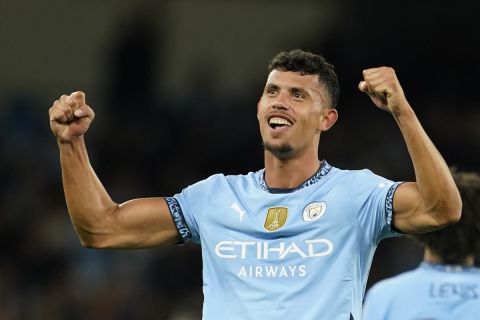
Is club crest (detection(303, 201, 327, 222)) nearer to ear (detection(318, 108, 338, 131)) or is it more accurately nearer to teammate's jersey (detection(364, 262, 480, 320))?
ear (detection(318, 108, 338, 131))

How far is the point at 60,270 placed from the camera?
11453 millimetres

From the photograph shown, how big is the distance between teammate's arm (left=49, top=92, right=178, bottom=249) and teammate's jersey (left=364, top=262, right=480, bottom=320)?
120 centimetres

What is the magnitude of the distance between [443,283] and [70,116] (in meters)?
2.08

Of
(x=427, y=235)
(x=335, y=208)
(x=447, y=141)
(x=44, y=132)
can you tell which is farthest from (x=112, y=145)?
(x=335, y=208)

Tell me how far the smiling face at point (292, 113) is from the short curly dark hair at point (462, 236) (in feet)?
3.39

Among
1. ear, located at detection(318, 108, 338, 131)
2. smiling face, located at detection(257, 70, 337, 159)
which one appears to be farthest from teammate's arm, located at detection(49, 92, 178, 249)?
ear, located at detection(318, 108, 338, 131)

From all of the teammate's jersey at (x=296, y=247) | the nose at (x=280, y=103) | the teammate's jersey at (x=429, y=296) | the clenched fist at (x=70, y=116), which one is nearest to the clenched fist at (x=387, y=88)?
the teammate's jersey at (x=296, y=247)

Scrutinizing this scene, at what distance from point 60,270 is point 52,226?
1.47 feet

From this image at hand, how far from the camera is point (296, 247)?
17.6ft

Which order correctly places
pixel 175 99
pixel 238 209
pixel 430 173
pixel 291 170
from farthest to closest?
pixel 175 99 → pixel 291 170 → pixel 238 209 → pixel 430 173

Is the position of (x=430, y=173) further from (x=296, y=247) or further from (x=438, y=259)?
(x=438, y=259)

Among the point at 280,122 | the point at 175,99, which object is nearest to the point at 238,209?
the point at 280,122

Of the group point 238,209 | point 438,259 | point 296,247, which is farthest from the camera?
point 438,259

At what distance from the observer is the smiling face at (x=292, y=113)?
5.60 m
